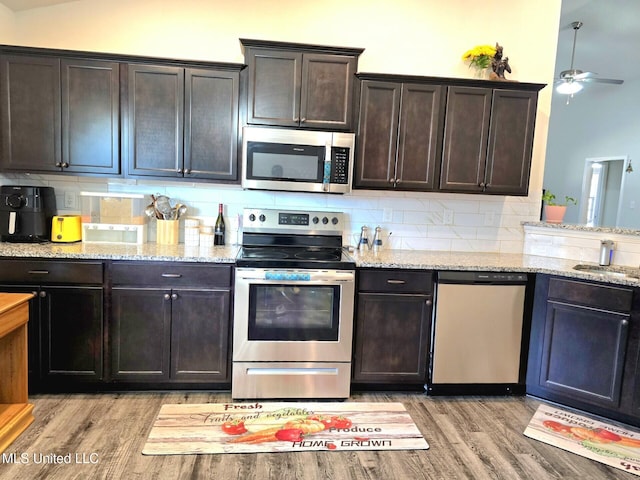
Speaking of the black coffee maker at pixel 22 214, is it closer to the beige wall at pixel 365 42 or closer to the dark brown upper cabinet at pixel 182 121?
the beige wall at pixel 365 42

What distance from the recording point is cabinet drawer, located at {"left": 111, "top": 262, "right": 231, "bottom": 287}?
267 cm

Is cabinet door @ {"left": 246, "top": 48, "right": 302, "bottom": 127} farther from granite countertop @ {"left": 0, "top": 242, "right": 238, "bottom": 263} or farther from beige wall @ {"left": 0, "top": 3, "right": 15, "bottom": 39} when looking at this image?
beige wall @ {"left": 0, "top": 3, "right": 15, "bottom": 39}

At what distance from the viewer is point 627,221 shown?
6.77m

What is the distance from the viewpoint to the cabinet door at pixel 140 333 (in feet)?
8.81

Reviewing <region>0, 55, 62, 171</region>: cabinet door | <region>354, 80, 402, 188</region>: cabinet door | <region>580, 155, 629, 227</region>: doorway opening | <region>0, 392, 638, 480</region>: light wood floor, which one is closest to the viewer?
<region>0, 392, 638, 480</region>: light wood floor

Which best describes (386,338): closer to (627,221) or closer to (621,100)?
(627,221)

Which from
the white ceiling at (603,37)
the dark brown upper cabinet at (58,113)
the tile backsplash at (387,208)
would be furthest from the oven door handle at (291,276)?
the white ceiling at (603,37)

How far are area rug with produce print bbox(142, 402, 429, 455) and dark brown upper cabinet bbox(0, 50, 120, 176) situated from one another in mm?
1831

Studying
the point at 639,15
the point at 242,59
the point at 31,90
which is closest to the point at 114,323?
the point at 31,90

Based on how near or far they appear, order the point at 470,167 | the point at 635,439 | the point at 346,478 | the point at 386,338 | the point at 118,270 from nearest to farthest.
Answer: the point at 346,478, the point at 635,439, the point at 118,270, the point at 386,338, the point at 470,167

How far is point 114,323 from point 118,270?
1.14 feet

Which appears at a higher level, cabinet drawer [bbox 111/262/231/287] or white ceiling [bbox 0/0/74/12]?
white ceiling [bbox 0/0/74/12]

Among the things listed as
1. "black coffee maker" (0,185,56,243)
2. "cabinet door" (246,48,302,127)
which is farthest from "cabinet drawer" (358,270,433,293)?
"black coffee maker" (0,185,56,243)
